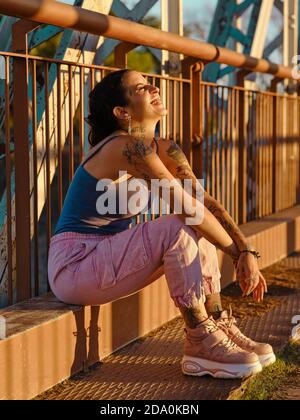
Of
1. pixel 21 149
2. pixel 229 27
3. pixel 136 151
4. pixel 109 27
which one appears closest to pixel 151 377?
pixel 136 151

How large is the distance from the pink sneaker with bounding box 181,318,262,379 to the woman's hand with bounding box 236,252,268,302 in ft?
0.62

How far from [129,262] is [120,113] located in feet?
2.01

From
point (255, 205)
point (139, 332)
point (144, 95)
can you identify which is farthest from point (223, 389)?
point (255, 205)

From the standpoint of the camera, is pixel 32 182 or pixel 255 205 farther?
pixel 255 205

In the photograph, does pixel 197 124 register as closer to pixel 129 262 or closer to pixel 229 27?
pixel 129 262

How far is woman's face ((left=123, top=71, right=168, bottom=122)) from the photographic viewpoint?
369 cm

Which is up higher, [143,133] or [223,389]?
[143,133]

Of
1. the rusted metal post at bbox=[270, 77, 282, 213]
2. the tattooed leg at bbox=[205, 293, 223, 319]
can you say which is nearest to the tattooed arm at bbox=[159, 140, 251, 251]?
the tattooed leg at bbox=[205, 293, 223, 319]

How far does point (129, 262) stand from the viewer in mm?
3477

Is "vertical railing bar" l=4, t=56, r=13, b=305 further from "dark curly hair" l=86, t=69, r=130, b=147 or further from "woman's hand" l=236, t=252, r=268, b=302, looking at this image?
"woman's hand" l=236, t=252, r=268, b=302

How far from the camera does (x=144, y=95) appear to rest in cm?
369
